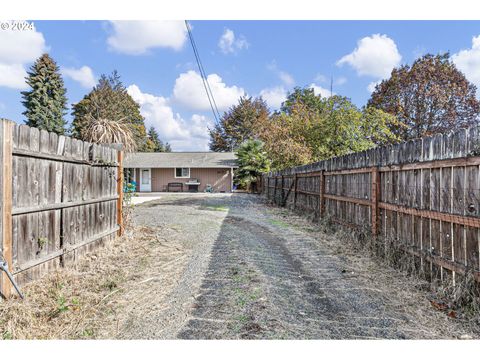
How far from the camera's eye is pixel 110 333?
2664 millimetres

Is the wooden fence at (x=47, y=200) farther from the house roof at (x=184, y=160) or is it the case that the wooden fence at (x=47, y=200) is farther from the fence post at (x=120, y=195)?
the house roof at (x=184, y=160)

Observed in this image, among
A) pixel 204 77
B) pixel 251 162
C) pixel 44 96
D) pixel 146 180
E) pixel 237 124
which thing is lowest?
pixel 146 180

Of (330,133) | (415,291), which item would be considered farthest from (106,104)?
(415,291)

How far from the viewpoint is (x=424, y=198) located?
3896 millimetres

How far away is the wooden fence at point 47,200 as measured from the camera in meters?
3.09

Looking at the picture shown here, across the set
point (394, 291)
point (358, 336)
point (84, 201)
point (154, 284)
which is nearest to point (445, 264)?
point (394, 291)

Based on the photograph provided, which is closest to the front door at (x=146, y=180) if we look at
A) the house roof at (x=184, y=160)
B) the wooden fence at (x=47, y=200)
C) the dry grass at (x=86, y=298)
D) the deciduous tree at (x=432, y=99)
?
the house roof at (x=184, y=160)

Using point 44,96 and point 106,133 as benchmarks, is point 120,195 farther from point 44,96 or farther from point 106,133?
point 44,96

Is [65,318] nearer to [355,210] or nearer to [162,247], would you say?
[162,247]

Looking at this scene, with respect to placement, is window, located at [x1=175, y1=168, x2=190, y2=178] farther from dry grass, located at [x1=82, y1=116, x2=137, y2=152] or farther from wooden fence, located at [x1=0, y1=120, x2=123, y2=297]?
wooden fence, located at [x1=0, y1=120, x2=123, y2=297]

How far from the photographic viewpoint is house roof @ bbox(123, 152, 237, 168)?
88.7 feet

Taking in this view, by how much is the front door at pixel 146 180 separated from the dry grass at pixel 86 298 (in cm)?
2317

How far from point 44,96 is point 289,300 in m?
38.3

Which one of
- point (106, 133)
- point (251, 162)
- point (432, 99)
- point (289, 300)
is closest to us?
point (289, 300)
